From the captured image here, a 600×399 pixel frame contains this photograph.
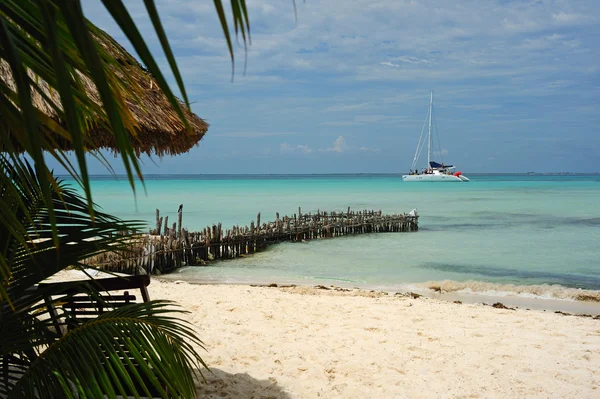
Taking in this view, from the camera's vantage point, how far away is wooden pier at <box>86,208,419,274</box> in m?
12.4

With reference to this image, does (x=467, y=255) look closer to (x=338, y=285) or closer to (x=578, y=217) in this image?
(x=338, y=285)

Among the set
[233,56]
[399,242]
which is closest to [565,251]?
[399,242]

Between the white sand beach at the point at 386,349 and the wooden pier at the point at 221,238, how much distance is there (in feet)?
7.11

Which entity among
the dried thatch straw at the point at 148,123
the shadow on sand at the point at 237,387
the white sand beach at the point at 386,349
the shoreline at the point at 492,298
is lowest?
the shoreline at the point at 492,298

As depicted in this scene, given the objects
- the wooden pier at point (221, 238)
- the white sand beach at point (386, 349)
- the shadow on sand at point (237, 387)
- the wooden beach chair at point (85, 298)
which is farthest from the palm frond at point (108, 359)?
the wooden pier at point (221, 238)

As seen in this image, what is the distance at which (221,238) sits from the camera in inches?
621

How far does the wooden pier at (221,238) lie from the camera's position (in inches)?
489

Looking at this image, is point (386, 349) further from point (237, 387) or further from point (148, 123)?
point (148, 123)

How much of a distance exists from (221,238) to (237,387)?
11.1m

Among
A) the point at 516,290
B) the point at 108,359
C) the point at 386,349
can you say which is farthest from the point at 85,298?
the point at 516,290

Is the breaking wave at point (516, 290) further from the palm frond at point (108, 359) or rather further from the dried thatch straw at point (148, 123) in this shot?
the palm frond at point (108, 359)

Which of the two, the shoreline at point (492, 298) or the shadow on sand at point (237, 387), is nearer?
the shadow on sand at point (237, 387)

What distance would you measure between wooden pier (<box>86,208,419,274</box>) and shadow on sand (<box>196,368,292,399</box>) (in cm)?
307

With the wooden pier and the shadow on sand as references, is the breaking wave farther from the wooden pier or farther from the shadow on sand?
the shadow on sand
